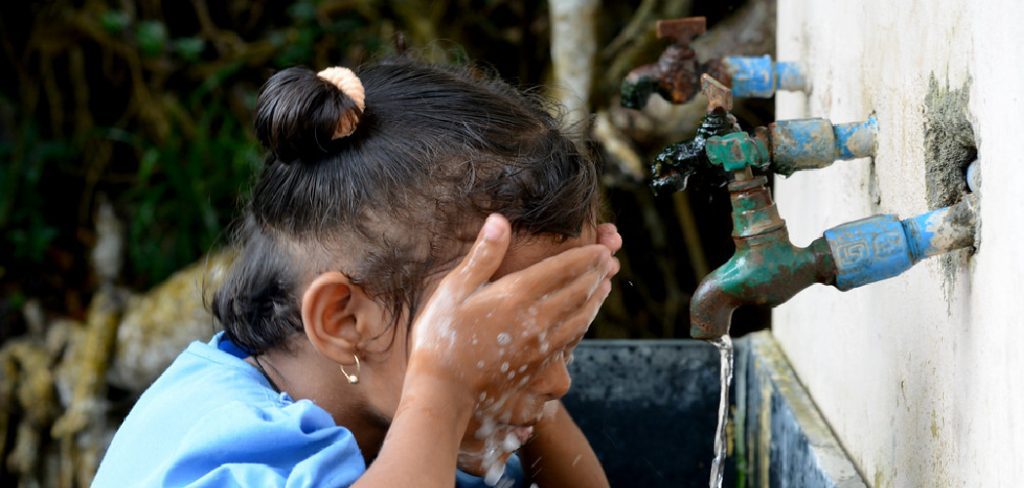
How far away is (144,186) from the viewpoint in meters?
3.36

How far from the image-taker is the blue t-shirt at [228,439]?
3.36ft

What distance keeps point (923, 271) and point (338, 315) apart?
22.7 inches

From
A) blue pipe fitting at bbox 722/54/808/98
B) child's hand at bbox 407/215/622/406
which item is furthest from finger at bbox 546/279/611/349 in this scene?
blue pipe fitting at bbox 722/54/808/98

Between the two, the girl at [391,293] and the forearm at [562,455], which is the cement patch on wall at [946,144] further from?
the forearm at [562,455]

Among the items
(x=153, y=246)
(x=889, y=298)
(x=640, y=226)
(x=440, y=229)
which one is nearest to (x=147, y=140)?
(x=153, y=246)

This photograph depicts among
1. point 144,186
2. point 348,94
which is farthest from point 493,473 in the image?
point 144,186

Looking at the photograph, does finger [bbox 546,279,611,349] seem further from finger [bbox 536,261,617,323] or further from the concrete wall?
the concrete wall

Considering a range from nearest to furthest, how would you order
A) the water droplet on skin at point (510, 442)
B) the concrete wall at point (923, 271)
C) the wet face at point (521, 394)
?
the concrete wall at point (923, 271) < the wet face at point (521, 394) < the water droplet on skin at point (510, 442)

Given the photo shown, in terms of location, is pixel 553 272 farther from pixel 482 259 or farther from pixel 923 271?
pixel 923 271

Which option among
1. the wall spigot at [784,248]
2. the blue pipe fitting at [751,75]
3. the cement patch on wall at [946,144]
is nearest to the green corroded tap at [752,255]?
the wall spigot at [784,248]

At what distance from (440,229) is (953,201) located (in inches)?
18.9

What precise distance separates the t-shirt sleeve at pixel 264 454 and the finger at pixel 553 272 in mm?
225

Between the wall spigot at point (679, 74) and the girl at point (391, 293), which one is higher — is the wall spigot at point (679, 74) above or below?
above

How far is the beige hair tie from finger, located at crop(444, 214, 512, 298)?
0.64 ft
